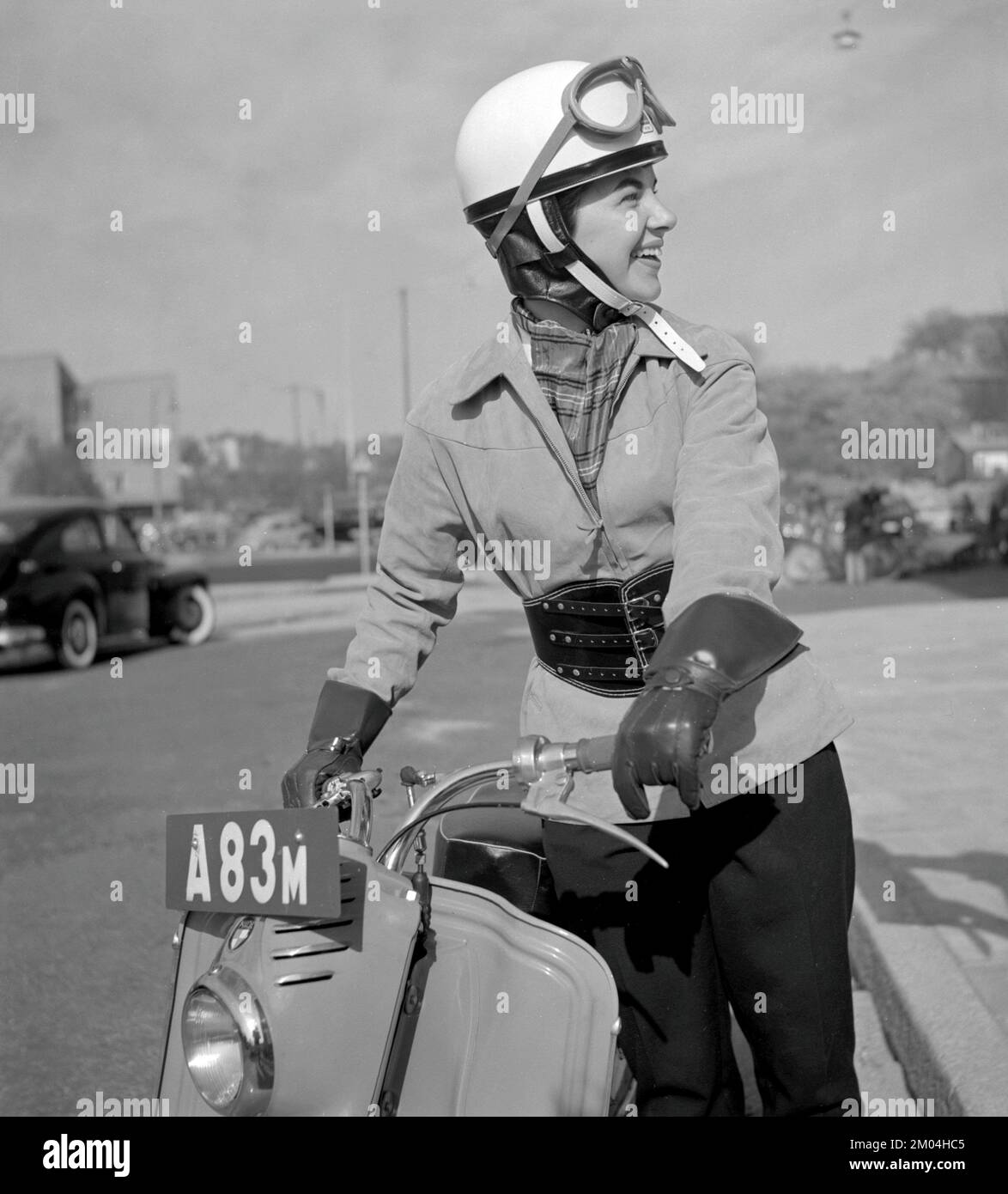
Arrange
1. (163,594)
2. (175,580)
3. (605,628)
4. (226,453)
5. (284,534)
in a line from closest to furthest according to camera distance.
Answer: (605,628) → (163,594) → (175,580) → (284,534) → (226,453)

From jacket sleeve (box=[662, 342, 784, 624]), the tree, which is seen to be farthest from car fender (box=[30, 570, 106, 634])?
the tree

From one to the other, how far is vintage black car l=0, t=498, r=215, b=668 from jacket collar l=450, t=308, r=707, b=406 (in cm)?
1071

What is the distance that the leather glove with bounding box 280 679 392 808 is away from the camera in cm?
207

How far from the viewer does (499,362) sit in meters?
2.20

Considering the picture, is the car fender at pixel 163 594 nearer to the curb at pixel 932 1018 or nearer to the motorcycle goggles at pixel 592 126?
the curb at pixel 932 1018

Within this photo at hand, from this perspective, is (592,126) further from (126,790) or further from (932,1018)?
(126,790)

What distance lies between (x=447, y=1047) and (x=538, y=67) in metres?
1.44

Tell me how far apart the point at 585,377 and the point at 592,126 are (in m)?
0.36

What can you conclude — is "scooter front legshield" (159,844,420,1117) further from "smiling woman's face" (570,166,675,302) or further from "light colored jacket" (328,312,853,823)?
"smiling woman's face" (570,166,675,302)

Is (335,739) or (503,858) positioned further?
(503,858)

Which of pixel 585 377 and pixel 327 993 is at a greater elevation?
pixel 585 377

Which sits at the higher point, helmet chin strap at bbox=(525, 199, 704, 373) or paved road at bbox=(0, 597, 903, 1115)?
helmet chin strap at bbox=(525, 199, 704, 373)

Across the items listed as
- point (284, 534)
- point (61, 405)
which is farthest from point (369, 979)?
point (284, 534)

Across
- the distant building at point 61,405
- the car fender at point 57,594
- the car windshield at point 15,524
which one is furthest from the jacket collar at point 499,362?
the distant building at point 61,405
